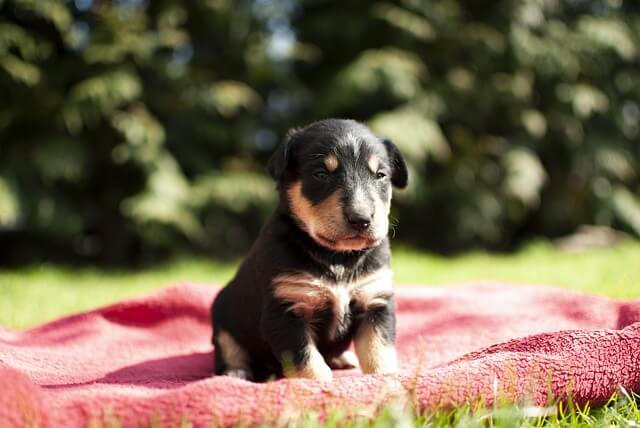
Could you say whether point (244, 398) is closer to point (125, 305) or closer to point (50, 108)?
point (125, 305)

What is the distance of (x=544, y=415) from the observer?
188cm

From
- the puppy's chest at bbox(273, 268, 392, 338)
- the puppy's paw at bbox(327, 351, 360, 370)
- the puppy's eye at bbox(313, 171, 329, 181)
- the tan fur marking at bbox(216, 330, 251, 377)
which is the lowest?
the puppy's paw at bbox(327, 351, 360, 370)

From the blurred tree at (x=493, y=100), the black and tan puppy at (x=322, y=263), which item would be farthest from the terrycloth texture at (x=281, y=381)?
the blurred tree at (x=493, y=100)

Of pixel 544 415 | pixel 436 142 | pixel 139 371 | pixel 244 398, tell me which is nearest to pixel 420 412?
pixel 544 415

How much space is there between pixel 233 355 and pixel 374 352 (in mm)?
681

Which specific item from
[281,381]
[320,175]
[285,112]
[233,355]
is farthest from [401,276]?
[281,381]

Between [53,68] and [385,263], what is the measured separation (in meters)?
5.71

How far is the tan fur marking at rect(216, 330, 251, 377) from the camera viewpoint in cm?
261

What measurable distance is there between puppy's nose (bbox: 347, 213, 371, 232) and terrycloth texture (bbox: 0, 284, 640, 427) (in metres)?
0.46

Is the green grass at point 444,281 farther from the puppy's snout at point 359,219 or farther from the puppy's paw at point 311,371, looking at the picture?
the puppy's snout at point 359,219

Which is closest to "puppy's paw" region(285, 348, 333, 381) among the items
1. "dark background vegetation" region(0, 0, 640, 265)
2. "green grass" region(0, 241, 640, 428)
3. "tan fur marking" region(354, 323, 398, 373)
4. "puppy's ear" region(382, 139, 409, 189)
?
"tan fur marking" region(354, 323, 398, 373)

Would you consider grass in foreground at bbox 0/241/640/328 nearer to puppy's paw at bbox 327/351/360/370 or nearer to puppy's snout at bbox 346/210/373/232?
puppy's paw at bbox 327/351/360/370

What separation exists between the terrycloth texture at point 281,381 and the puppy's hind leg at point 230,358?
13 cm

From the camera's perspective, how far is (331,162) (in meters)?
2.33
